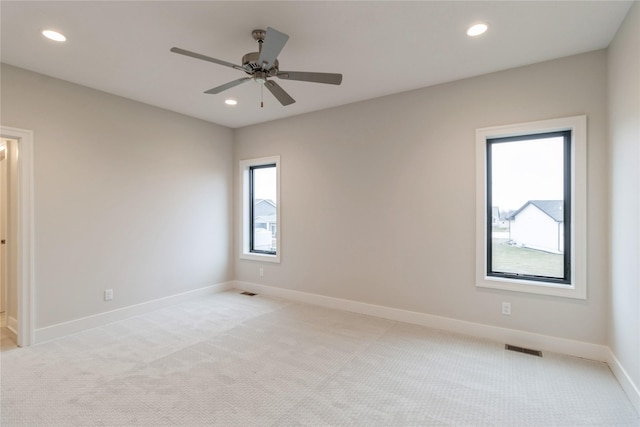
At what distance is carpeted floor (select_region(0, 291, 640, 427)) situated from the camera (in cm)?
205

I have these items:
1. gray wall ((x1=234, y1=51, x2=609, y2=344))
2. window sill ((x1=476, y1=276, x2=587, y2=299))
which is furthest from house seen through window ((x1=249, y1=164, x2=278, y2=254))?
window sill ((x1=476, y1=276, x2=587, y2=299))

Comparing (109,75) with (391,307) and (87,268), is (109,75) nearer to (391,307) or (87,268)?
(87,268)

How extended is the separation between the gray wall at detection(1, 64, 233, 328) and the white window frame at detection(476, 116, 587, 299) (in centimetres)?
394

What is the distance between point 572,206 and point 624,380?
4.70 ft


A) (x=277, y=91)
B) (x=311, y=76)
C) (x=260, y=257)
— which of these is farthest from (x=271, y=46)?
(x=260, y=257)

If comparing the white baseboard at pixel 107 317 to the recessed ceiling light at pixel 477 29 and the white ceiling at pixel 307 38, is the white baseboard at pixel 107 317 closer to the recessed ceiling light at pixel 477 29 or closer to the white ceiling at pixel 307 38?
the white ceiling at pixel 307 38

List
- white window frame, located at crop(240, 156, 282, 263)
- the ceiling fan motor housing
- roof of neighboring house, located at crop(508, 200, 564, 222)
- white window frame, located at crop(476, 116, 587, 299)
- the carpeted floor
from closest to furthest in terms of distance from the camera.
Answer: the carpeted floor
the ceiling fan motor housing
white window frame, located at crop(476, 116, 587, 299)
roof of neighboring house, located at crop(508, 200, 564, 222)
white window frame, located at crop(240, 156, 282, 263)

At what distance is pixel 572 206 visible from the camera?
291 centimetres

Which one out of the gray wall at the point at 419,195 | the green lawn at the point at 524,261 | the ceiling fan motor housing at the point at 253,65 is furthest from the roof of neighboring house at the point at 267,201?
the green lawn at the point at 524,261

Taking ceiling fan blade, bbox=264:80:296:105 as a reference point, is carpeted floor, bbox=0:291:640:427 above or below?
below

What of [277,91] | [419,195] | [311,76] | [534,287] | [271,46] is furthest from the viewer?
[419,195]

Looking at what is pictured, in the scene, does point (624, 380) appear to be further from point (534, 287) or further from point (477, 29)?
point (477, 29)

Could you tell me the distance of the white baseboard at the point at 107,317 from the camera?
3254mm

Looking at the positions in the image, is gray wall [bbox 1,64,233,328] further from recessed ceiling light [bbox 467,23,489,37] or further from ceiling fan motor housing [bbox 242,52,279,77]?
recessed ceiling light [bbox 467,23,489,37]
